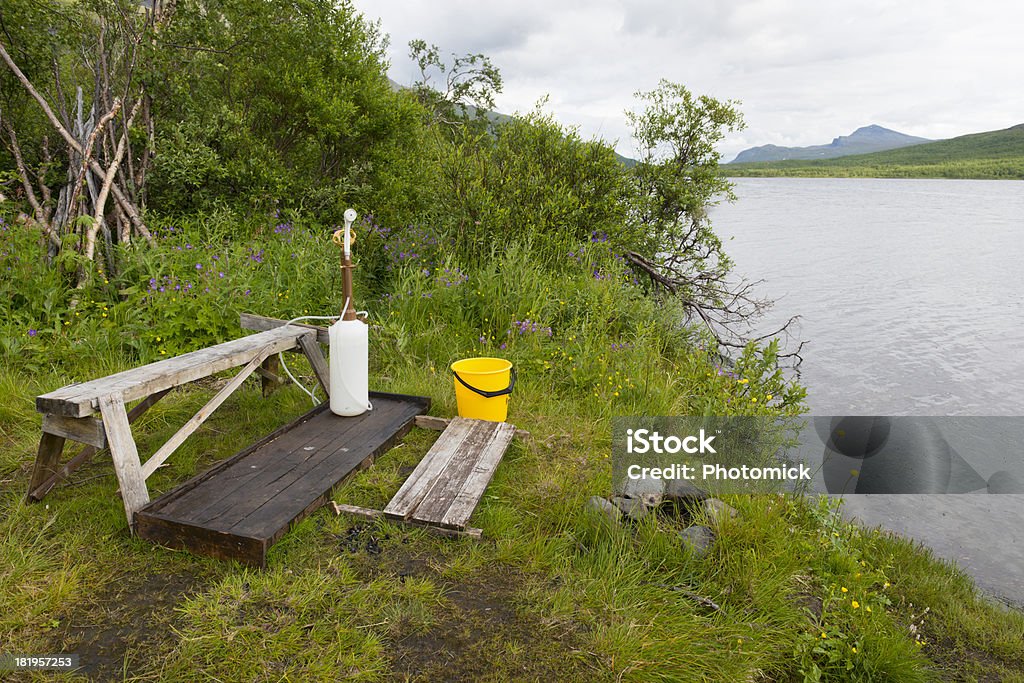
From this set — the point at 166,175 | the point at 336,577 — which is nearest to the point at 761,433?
the point at 336,577

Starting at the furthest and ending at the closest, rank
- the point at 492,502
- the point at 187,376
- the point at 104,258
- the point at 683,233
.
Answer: the point at 683,233 → the point at 104,258 → the point at 492,502 → the point at 187,376

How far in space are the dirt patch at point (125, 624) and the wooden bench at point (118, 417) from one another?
439 mm

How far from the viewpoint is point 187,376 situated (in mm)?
3496

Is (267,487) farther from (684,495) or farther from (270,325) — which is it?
(684,495)

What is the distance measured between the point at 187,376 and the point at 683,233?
29.3 feet

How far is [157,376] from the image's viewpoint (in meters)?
3.29

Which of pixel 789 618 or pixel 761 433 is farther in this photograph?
pixel 761 433

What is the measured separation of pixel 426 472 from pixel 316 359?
1373 mm

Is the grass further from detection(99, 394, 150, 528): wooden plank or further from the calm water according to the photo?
the calm water

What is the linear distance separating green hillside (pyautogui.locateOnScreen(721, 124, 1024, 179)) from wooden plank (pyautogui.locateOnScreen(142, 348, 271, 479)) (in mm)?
62190

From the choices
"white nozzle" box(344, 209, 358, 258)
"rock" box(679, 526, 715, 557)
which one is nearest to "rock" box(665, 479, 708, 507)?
"rock" box(679, 526, 715, 557)

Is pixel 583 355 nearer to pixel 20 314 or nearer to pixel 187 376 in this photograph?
pixel 187 376

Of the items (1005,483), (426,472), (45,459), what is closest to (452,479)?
(426,472)

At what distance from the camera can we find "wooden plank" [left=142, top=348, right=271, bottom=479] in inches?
126
